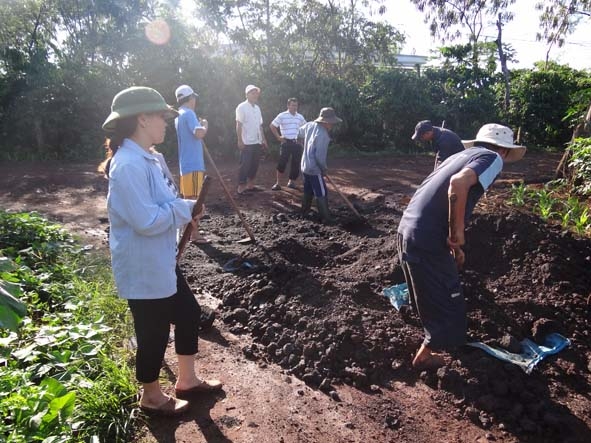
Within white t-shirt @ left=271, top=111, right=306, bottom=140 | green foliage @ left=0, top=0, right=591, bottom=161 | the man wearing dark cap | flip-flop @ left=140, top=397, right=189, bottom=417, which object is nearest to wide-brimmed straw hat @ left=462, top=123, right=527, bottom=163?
flip-flop @ left=140, top=397, right=189, bottom=417

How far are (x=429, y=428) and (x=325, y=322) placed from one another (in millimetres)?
1109

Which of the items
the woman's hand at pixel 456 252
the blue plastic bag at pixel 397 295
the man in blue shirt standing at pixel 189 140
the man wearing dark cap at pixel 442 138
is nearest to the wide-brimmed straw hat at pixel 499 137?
the woman's hand at pixel 456 252

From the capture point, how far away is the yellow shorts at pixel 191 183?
17.7 feet

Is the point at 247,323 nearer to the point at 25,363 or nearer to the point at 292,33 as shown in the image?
the point at 25,363

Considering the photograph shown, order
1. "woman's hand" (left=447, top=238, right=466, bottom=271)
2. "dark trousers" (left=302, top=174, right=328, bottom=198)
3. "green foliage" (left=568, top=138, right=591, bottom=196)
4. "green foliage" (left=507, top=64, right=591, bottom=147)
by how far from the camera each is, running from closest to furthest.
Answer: "woman's hand" (left=447, top=238, right=466, bottom=271) < "green foliage" (left=568, top=138, right=591, bottom=196) < "dark trousers" (left=302, top=174, right=328, bottom=198) < "green foliage" (left=507, top=64, right=591, bottom=147)

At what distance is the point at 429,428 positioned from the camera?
2.65m

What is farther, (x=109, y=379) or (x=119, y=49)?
(x=119, y=49)

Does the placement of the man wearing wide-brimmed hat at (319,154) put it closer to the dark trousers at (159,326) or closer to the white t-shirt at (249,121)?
the white t-shirt at (249,121)

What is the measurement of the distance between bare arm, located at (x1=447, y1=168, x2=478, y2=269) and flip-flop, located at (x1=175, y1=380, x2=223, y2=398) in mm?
1702

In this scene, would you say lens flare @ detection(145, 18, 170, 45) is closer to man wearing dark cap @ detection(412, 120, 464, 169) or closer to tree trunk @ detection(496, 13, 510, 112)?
man wearing dark cap @ detection(412, 120, 464, 169)

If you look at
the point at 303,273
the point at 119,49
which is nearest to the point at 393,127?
the point at 119,49

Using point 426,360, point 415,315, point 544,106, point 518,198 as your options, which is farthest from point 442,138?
point 544,106

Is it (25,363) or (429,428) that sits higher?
(25,363)

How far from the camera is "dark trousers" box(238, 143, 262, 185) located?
7.79 metres
